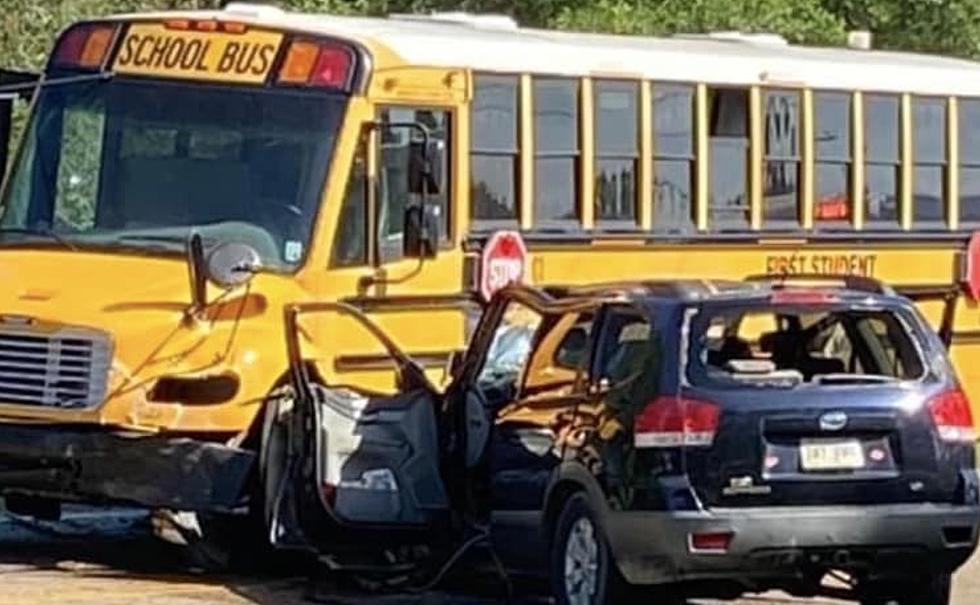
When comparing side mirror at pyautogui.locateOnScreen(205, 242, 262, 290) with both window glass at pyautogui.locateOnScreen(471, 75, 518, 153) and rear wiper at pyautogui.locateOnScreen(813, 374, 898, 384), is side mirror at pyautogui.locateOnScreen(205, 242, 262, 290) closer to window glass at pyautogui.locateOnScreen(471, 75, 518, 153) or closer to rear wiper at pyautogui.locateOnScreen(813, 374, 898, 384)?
window glass at pyautogui.locateOnScreen(471, 75, 518, 153)

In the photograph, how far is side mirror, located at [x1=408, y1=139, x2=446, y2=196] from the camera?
16562 mm

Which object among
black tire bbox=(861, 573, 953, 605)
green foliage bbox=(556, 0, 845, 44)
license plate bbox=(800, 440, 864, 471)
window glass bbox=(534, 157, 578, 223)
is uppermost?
green foliage bbox=(556, 0, 845, 44)

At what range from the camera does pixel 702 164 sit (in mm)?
18969

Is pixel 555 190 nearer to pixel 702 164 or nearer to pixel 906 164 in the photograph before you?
pixel 702 164

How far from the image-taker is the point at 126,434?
15.4 metres

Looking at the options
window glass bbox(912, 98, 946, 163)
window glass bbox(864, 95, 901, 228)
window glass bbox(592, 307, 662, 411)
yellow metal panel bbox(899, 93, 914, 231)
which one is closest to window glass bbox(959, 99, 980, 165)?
window glass bbox(912, 98, 946, 163)

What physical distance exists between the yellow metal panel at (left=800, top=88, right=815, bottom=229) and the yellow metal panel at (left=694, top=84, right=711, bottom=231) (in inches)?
42.0

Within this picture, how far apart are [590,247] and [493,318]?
359 cm

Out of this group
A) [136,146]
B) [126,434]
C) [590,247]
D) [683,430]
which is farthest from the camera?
[590,247]

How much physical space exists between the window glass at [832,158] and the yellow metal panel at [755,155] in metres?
0.65

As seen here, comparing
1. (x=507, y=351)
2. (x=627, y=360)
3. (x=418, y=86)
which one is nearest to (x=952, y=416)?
(x=627, y=360)

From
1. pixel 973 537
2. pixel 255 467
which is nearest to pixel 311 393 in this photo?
pixel 255 467

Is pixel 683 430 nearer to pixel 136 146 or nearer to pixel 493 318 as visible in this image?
pixel 493 318

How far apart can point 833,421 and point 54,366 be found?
4902mm
